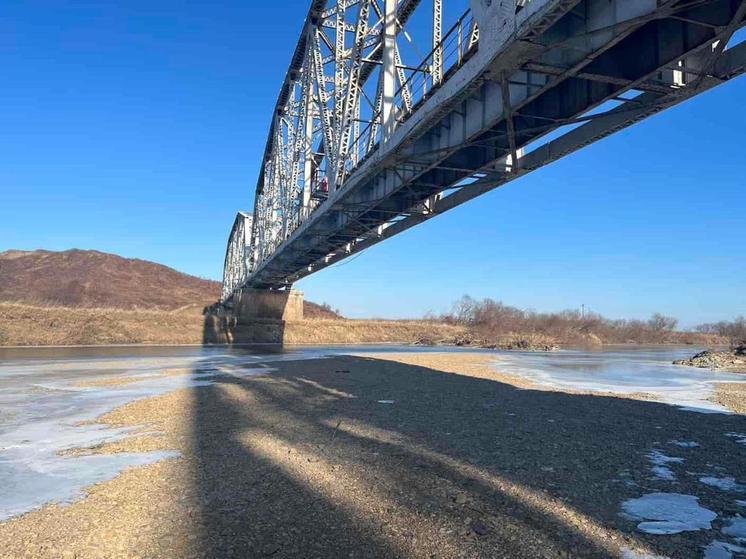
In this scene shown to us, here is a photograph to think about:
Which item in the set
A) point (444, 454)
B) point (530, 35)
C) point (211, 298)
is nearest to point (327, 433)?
point (444, 454)

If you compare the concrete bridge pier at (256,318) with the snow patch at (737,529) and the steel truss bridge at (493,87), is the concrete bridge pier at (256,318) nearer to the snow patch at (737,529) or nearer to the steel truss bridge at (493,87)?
the steel truss bridge at (493,87)

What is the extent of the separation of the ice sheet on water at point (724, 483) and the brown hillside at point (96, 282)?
425 ft

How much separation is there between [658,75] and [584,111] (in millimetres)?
1668

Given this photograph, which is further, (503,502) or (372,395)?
(372,395)

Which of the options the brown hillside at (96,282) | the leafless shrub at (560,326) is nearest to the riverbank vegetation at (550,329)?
the leafless shrub at (560,326)

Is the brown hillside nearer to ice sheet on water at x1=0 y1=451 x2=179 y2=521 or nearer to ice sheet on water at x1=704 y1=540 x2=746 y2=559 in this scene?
ice sheet on water at x1=0 y1=451 x2=179 y2=521

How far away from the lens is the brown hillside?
413 ft

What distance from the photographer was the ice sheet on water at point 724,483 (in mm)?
6341

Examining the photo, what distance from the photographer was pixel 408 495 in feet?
19.2

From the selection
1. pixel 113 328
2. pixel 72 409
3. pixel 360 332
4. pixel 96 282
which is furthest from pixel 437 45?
pixel 96 282

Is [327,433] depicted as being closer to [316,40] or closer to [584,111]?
[584,111]

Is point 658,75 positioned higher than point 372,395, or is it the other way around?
point 658,75

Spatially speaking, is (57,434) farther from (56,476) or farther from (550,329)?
(550,329)

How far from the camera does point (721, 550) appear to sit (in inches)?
176
